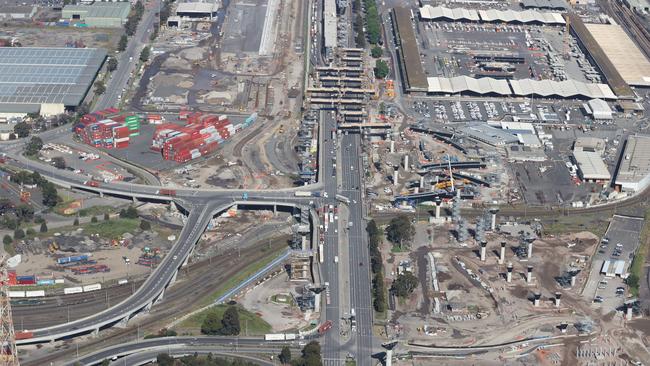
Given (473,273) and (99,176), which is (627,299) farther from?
(99,176)

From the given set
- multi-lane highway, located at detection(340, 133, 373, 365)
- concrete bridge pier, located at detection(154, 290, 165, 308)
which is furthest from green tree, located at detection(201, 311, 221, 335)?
multi-lane highway, located at detection(340, 133, 373, 365)

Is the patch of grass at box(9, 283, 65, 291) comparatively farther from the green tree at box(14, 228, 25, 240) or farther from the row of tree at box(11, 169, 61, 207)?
the row of tree at box(11, 169, 61, 207)

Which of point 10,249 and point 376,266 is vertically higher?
point 10,249

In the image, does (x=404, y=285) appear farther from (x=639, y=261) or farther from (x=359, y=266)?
(x=639, y=261)

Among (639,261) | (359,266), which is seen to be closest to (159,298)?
(359,266)

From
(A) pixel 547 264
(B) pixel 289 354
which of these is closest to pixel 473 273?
(A) pixel 547 264
